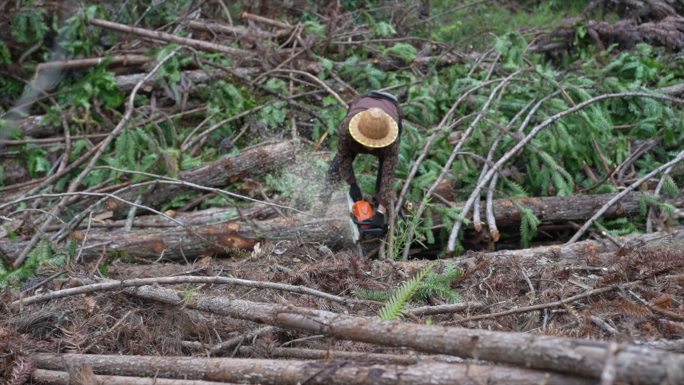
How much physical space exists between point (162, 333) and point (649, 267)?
136 inches

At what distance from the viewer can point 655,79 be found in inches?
341

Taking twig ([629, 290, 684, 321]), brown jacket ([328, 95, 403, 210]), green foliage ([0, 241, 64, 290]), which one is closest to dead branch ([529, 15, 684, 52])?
brown jacket ([328, 95, 403, 210])

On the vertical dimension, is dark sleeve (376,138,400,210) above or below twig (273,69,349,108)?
below

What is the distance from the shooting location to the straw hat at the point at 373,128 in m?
5.23

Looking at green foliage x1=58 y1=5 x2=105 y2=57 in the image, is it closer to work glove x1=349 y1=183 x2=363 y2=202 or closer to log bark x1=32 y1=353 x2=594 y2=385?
work glove x1=349 y1=183 x2=363 y2=202

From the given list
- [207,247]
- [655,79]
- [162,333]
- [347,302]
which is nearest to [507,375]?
[347,302]

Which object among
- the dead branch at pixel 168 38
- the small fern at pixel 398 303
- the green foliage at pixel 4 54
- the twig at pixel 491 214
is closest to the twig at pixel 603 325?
the small fern at pixel 398 303

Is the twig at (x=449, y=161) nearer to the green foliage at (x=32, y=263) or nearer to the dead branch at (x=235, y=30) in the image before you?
the green foliage at (x=32, y=263)

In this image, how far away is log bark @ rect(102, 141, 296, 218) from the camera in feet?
22.9

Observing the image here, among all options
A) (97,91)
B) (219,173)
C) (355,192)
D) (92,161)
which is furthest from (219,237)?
(97,91)

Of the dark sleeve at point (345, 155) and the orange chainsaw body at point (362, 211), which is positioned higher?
the dark sleeve at point (345, 155)

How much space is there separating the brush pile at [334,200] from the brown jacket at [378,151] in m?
0.39

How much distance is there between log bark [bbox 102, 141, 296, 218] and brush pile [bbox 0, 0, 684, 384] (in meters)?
0.03

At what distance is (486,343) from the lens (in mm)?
2803
